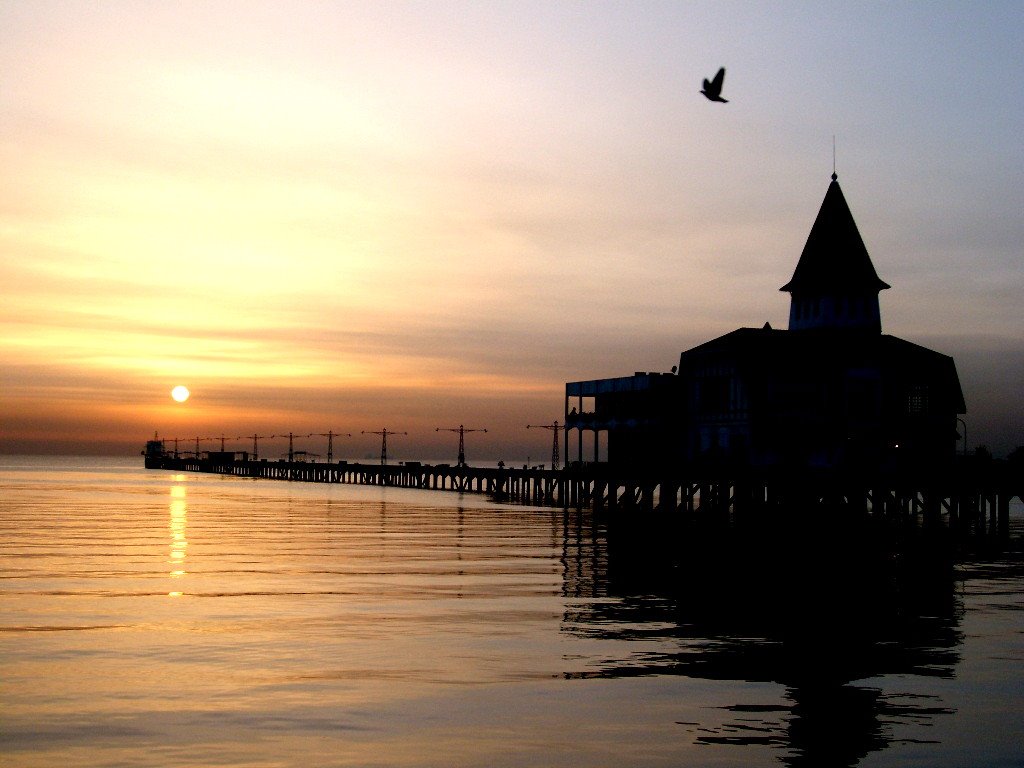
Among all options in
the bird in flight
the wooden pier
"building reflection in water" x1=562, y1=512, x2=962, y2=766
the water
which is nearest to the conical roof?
the wooden pier

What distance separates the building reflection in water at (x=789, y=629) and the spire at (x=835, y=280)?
2908cm

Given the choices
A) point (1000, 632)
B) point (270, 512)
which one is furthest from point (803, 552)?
point (270, 512)

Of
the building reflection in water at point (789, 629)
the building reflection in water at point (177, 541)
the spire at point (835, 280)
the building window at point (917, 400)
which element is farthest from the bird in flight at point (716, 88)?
the spire at point (835, 280)

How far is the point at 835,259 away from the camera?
237 ft

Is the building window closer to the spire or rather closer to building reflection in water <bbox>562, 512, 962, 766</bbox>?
the spire

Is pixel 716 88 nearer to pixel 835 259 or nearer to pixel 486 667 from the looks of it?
pixel 486 667

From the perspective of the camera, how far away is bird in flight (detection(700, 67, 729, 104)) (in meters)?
21.3

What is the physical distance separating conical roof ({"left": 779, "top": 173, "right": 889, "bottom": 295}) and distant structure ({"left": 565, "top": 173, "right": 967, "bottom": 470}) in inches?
4.0

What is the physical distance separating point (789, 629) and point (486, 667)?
26.1ft

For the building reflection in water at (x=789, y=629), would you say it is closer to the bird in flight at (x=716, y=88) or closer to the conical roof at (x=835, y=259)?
the bird in flight at (x=716, y=88)

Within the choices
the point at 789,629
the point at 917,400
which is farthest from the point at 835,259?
the point at 789,629

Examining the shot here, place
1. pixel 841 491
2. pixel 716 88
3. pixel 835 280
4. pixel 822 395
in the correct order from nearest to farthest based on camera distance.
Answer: pixel 716 88, pixel 841 491, pixel 822 395, pixel 835 280

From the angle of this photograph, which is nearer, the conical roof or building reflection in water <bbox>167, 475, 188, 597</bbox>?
Result: building reflection in water <bbox>167, 475, 188, 597</bbox>

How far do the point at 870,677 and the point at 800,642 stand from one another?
356 cm
